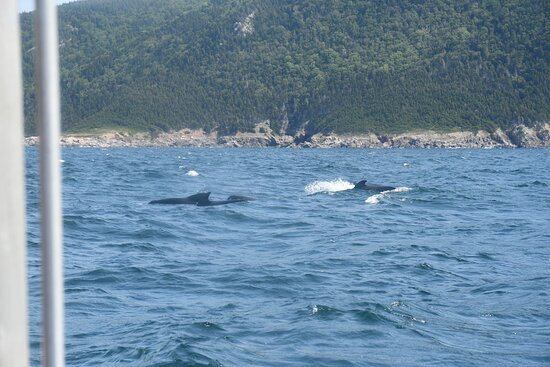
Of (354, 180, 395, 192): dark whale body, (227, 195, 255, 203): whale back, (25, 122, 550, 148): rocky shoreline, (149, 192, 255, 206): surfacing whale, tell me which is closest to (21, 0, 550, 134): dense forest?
(25, 122, 550, 148): rocky shoreline

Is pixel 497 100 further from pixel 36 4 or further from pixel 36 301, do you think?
→ pixel 36 4

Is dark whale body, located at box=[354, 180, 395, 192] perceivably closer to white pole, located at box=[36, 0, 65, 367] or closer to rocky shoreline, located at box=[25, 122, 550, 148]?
white pole, located at box=[36, 0, 65, 367]

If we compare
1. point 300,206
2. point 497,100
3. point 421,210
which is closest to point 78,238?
point 300,206

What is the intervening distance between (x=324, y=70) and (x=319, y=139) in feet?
104

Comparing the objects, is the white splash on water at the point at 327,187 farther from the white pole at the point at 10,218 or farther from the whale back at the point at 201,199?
the white pole at the point at 10,218

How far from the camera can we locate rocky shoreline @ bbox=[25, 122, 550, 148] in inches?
4966

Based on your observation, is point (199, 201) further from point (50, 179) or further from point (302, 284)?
point (50, 179)

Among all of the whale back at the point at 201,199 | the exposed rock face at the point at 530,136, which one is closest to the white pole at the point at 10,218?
the whale back at the point at 201,199

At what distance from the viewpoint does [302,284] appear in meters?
15.2

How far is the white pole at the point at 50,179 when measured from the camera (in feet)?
6.48

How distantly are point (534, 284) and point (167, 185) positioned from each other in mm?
26639

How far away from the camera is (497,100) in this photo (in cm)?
13600

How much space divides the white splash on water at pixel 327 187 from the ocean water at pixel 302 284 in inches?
194

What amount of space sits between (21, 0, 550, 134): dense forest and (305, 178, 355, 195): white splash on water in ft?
307
